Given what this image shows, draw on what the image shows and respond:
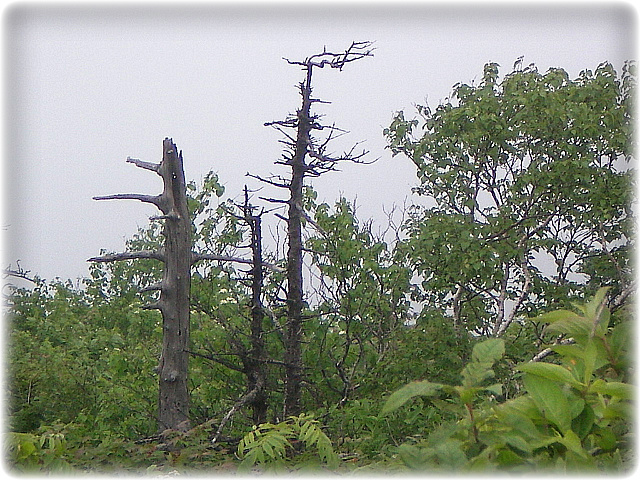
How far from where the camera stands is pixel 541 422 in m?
0.71

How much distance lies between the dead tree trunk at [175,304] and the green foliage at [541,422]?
2.70m

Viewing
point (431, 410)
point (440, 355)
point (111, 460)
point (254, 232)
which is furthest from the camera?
point (440, 355)

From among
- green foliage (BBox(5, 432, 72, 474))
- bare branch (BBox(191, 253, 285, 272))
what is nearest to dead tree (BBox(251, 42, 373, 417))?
bare branch (BBox(191, 253, 285, 272))

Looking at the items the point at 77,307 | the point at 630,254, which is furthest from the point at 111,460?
the point at 77,307

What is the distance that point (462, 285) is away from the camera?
374 centimetres

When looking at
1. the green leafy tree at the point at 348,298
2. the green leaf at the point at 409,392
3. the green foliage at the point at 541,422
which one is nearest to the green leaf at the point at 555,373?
the green foliage at the point at 541,422

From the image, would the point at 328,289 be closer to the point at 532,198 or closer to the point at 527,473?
the point at 532,198

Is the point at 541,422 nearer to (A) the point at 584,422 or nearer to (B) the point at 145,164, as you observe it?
A: (A) the point at 584,422

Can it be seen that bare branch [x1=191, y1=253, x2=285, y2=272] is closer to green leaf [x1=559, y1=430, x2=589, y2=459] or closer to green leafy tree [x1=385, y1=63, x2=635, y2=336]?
green leafy tree [x1=385, y1=63, x2=635, y2=336]

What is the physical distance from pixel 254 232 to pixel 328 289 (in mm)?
634

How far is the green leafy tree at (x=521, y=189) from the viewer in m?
3.67

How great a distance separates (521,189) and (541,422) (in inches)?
134

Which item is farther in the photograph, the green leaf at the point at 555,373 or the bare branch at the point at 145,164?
the bare branch at the point at 145,164

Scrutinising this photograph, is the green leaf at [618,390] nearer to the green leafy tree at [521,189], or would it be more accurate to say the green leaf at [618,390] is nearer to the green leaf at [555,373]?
the green leaf at [555,373]
